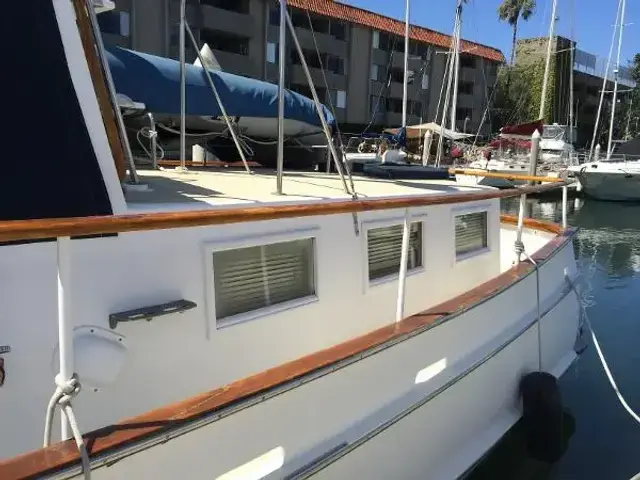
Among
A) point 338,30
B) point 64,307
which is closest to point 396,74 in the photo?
point 338,30

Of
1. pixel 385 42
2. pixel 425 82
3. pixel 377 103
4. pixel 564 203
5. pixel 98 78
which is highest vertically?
pixel 385 42

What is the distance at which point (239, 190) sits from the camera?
12.7 feet

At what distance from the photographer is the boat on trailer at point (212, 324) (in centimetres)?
216

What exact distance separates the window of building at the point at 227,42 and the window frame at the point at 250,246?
Result: 2823 cm

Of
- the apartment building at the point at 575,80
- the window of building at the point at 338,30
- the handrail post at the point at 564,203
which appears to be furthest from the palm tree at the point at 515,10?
the handrail post at the point at 564,203

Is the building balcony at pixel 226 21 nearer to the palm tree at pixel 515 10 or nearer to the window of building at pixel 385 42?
the window of building at pixel 385 42

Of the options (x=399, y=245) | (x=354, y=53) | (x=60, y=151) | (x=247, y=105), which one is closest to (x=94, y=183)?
(x=60, y=151)

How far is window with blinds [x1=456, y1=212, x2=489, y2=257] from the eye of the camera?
4.97 m

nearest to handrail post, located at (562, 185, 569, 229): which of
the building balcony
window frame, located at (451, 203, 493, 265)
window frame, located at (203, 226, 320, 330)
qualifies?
window frame, located at (451, 203, 493, 265)

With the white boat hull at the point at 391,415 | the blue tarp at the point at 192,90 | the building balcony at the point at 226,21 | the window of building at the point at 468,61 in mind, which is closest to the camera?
the white boat hull at the point at 391,415

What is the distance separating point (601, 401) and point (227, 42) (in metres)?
28.5

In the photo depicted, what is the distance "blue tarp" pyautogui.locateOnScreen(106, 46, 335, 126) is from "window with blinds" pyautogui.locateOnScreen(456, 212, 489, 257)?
1789 millimetres

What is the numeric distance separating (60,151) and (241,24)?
95.0 feet

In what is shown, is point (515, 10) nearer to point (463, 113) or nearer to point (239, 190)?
point (463, 113)
